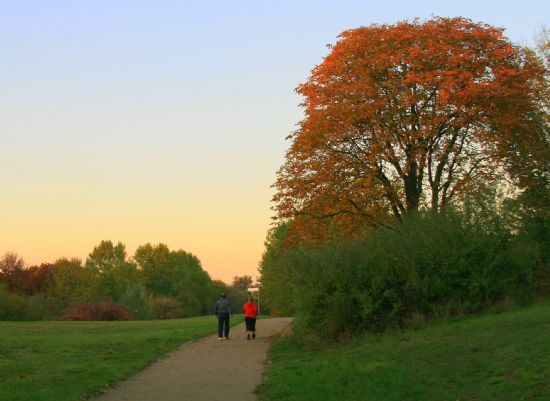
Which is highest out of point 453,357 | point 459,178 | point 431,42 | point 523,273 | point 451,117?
point 431,42

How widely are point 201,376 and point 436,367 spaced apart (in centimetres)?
530

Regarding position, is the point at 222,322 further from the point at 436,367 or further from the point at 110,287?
the point at 110,287

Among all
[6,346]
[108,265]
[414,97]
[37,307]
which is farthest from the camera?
[108,265]

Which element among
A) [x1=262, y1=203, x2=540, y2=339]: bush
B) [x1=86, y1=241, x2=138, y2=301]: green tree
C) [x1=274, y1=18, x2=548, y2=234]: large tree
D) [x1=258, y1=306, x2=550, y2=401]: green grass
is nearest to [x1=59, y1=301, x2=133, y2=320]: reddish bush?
[x1=274, y1=18, x2=548, y2=234]: large tree

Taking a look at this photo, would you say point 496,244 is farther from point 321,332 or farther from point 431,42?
point 431,42

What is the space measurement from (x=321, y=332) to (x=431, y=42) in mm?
14269

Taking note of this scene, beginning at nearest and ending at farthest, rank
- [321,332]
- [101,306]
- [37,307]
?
1. [321,332]
2. [101,306]
3. [37,307]

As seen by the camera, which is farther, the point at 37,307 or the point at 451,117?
the point at 37,307

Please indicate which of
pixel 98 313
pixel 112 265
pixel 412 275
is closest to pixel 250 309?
pixel 412 275

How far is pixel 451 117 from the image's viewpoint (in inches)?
1160

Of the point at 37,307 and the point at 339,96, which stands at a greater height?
the point at 339,96

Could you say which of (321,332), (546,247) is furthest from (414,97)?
(321,332)

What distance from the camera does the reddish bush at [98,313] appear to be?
193 feet

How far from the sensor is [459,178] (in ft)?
101
